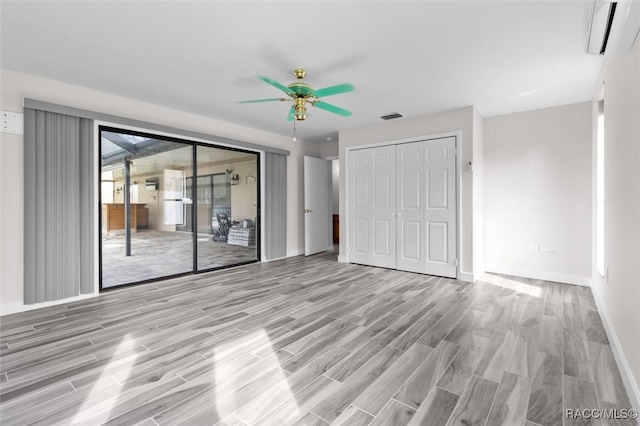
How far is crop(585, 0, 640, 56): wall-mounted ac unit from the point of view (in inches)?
Result: 55.0

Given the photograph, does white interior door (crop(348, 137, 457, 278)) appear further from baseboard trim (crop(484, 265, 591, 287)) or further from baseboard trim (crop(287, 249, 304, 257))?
baseboard trim (crop(287, 249, 304, 257))

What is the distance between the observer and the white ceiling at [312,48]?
2.14m

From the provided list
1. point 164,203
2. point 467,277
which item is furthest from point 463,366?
point 164,203

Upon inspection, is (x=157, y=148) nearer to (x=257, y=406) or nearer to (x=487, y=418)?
(x=257, y=406)

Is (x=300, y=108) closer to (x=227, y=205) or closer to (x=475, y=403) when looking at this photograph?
(x=475, y=403)

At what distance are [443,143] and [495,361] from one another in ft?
10.6

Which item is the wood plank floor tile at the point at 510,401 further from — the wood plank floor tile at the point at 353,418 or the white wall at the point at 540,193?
the white wall at the point at 540,193

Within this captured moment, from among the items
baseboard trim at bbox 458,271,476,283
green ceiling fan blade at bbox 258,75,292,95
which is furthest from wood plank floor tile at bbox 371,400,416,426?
baseboard trim at bbox 458,271,476,283

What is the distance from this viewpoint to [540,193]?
429 centimetres

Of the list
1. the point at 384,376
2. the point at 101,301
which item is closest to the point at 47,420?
the point at 384,376

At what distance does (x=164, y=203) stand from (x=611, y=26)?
17.0 feet

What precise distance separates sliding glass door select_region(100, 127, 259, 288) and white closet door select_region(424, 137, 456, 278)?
315cm

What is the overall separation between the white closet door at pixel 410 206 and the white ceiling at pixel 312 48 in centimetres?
98

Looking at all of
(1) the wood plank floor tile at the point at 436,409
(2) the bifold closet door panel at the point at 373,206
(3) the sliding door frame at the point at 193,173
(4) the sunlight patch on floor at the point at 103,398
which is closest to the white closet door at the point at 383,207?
(2) the bifold closet door panel at the point at 373,206
